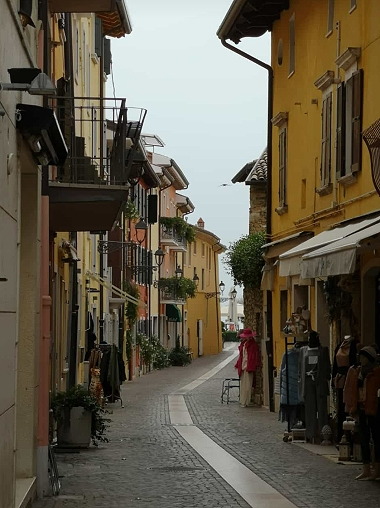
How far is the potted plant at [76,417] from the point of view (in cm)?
1798

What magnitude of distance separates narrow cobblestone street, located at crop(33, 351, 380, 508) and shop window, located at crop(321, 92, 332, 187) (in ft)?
15.2

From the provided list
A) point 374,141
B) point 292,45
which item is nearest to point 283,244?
point 292,45

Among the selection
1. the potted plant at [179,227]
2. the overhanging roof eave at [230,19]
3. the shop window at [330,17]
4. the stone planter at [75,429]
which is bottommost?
the stone planter at [75,429]

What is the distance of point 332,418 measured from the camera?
20.3 m

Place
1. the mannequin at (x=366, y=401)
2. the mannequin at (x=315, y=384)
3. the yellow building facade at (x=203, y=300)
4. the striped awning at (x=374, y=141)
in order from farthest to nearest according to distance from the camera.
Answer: the yellow building facade at (x=203, y=300), the mannequin at (x=315, y=384), the mannequin at (x=366, y=401), the striped awning at (x=374, y=141)

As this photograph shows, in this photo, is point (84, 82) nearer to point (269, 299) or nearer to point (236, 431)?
point (269, 299)

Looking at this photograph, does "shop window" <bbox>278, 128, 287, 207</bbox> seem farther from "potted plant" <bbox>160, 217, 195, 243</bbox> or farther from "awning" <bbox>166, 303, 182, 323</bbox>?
"awning" <bbox>166, 303, 182, 323</bbox>

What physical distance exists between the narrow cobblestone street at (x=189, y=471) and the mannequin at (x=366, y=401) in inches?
13.8

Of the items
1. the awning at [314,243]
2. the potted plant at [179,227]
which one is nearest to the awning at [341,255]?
the awning at [314,243]

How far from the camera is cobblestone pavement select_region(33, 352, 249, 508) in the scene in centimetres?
1273

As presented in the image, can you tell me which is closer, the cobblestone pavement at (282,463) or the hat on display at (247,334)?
the cobblestone pavement at (282,463)

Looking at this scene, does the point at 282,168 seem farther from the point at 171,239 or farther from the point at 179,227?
the point at 179,227

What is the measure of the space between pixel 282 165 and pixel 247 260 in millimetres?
3515

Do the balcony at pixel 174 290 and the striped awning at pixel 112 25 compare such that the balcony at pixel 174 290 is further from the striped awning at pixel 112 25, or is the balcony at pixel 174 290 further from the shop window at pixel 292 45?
the shop window at pixel 292 45
